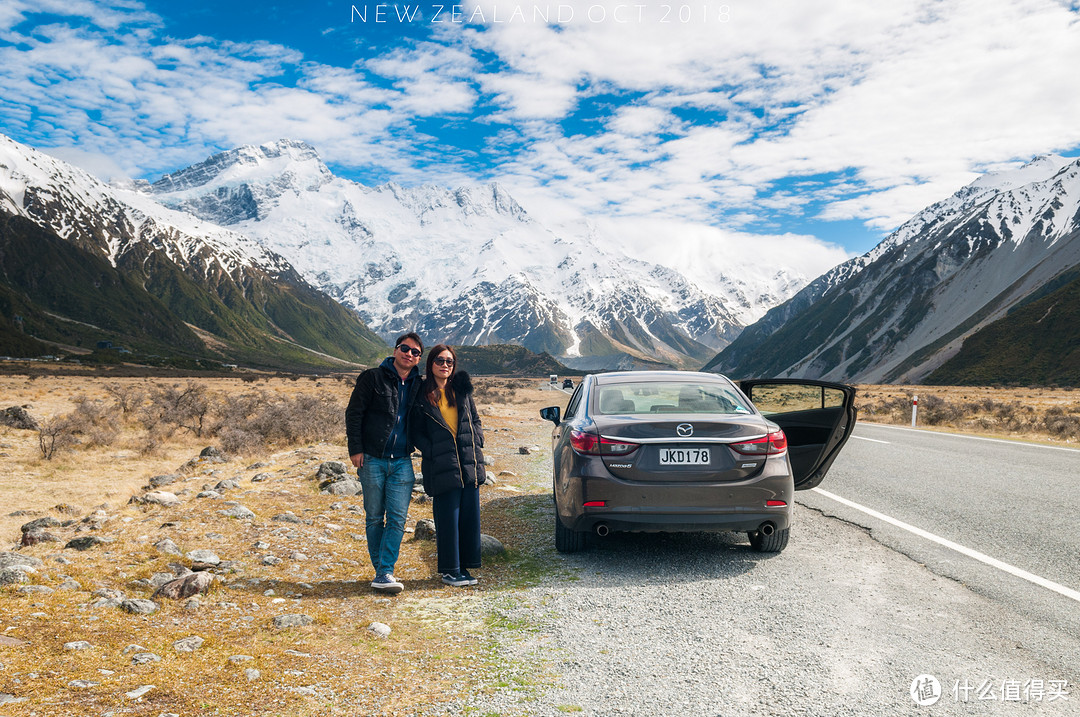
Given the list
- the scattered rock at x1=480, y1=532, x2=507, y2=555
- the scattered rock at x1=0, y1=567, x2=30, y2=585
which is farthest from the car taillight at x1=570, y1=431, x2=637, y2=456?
the scattered rock at x1=0, y1=567, x2=30, y2=585

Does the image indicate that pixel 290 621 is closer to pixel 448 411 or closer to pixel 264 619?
pixel 264 619

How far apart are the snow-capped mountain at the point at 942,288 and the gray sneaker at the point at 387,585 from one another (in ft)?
384

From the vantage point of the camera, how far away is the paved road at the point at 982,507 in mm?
5562

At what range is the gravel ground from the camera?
11.8ft

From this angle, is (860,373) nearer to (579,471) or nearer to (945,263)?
(945,263)

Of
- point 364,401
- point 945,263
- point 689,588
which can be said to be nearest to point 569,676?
point 689,588

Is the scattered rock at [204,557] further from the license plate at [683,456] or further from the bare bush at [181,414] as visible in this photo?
the bare bush at [181,414]

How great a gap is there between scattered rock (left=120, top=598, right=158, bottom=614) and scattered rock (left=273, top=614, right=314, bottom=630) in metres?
0.95

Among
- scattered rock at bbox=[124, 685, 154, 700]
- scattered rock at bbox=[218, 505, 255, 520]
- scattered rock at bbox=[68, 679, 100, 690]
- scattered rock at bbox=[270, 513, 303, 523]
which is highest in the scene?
scattered rock at bbox=[68, 679, 100, 690]

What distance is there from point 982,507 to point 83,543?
33.1 ft

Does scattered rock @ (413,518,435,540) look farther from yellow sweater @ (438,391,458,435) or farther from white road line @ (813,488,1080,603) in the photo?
white road line @ (813,488,1080,603)

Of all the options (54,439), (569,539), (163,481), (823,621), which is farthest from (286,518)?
(54,439)

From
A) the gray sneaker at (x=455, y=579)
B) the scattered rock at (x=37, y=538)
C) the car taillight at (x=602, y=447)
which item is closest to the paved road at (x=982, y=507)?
the car taillight at (x=602, y=447)

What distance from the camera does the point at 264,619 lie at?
4902mm
